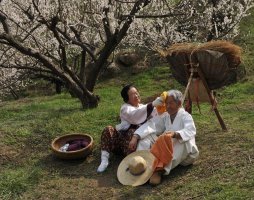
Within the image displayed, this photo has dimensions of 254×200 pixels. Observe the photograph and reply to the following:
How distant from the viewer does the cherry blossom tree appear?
11.1 m

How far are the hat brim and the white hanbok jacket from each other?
0.25 meters

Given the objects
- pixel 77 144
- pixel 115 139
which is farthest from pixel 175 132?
pixel 77 144

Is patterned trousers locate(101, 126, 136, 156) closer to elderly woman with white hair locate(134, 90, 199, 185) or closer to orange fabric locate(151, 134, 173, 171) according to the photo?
elderly woman with white hair locate(134, 90, 199, 185)

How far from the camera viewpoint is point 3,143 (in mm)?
8477

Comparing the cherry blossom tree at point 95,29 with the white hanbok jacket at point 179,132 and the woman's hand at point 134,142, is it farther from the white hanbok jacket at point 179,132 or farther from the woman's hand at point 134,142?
the woman's hand at point 134,142

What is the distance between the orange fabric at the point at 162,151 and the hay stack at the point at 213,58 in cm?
183

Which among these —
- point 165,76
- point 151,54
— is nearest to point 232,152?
point 165,76

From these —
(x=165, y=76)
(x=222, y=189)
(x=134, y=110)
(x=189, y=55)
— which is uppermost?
(x=189, y=55)

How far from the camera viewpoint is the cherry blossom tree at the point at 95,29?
11.1m

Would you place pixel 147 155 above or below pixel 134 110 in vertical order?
below

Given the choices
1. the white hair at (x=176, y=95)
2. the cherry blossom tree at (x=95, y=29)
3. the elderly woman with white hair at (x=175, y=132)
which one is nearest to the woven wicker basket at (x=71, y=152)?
the elderly woman with white hair at (x=175, y=132)

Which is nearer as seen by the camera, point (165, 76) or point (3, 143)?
point (3, 143)

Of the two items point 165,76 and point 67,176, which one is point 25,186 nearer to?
point 67,176

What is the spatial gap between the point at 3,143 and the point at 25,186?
5.90 ft
